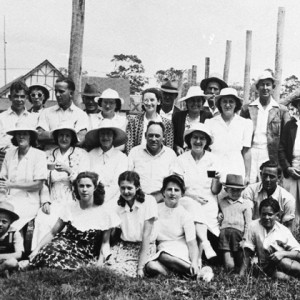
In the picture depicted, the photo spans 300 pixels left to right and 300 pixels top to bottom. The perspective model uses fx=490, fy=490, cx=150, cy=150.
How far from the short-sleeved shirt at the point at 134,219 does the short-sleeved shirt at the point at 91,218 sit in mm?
154

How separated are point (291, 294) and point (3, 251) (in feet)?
10.7

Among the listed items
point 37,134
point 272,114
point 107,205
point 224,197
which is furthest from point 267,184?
point 37,134

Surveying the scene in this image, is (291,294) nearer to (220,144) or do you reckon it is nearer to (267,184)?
(267,184)

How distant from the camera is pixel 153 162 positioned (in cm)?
645

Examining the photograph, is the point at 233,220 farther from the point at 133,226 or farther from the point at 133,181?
the point at 133,181

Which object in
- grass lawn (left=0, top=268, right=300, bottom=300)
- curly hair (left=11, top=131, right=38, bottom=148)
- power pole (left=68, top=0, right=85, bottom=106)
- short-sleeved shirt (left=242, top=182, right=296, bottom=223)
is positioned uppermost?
power pole (left=68, top=0, right=85, bottom=106)

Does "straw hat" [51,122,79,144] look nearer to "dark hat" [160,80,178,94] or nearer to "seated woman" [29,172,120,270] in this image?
"seated woman" [29,172,120,270]

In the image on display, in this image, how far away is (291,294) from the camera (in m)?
4.91

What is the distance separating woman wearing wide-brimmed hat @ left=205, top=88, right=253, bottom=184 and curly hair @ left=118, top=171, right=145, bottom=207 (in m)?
1.33

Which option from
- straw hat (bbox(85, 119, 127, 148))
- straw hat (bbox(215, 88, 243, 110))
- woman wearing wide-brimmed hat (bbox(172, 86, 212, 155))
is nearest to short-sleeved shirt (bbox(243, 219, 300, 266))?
woman wearing wide-brimmed hat (bbox(172, 86, 212, 155))

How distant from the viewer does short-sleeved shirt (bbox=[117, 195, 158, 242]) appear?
234 inches

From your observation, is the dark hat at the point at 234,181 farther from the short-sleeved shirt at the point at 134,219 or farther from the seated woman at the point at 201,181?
the short-sleeved shirt at the point at 134,219

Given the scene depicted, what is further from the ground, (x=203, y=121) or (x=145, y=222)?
(x=203, y=121)

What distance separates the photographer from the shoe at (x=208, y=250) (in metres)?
5.84
